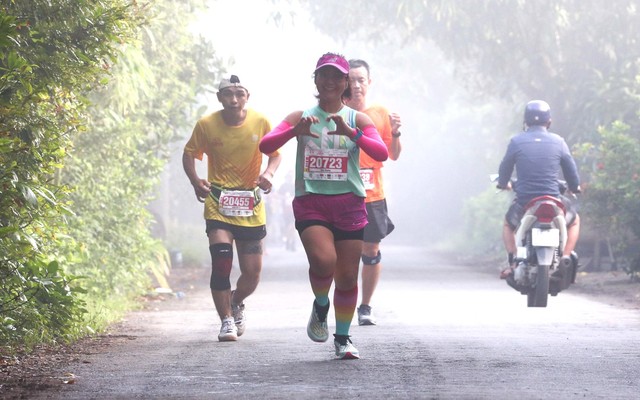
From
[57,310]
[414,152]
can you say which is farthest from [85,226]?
[414,152]

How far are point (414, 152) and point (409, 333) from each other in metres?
49.9

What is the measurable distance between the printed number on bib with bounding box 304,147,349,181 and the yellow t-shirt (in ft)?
6.33

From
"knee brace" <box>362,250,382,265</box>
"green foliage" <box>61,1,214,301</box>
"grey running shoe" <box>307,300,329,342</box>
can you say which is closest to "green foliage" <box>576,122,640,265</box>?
"green foliage" <box>61,1,214,301</box>

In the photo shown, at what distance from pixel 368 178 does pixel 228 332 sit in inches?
87.4

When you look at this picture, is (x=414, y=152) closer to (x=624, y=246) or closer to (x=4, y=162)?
(x=624, y=246)

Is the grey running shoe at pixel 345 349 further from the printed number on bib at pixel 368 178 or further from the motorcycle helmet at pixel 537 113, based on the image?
the motorcycle helmet at pixel 537 113

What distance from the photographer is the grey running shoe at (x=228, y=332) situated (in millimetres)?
10305

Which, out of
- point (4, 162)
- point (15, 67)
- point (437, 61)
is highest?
point (437, 61)

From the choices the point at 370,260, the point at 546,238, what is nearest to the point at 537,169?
the point at 546,238

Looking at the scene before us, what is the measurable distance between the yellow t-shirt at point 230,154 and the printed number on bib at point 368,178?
1.35 m

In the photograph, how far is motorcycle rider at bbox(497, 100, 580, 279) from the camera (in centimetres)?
1339

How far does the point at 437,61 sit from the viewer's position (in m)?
46.0

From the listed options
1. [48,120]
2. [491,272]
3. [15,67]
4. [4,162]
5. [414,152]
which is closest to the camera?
[15,67]

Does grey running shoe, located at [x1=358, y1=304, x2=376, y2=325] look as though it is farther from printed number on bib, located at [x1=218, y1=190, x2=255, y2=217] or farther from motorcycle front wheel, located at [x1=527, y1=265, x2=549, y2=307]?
motorcycle front wheel, located at [x1=527, y1=265, x2=549, y2=307]
